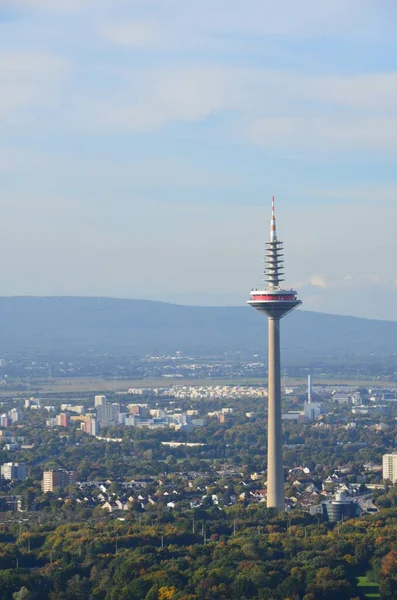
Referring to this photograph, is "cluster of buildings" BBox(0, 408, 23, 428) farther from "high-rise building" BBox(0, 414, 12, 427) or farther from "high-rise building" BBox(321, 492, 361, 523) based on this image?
"high-rise building" BBox(321, 492, 361, 523)

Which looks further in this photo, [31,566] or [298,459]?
[298,459]

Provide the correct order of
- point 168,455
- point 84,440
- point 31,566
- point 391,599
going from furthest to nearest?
point 84,440
point 168,455
point 31,566
point 391,599

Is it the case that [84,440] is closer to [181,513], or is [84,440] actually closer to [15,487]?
[15,487]

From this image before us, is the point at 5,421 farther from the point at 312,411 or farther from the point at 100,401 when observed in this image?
the point at 312,411

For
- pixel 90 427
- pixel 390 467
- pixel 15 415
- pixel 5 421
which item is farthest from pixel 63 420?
pixel 390 467

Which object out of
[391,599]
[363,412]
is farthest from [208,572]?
[363,412]

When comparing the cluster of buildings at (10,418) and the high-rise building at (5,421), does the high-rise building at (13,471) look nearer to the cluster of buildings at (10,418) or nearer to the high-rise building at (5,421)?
the cluster of buildings at (10,418)

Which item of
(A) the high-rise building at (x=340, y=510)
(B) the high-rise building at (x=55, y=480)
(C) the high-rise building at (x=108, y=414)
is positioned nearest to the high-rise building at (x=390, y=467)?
(B) the high-rise building at (x=55, y=480)
